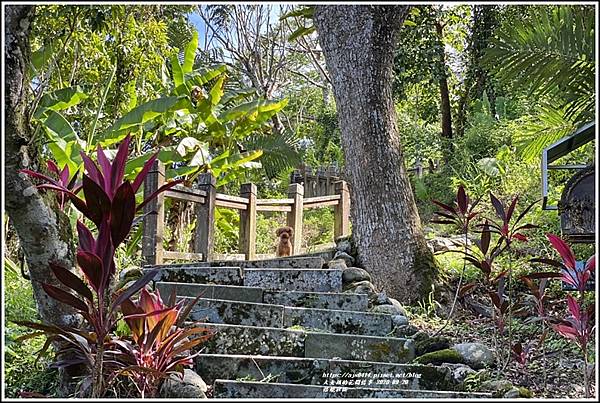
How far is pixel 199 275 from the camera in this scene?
10.3 feet

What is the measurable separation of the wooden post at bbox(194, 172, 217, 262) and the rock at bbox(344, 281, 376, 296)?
1691mm

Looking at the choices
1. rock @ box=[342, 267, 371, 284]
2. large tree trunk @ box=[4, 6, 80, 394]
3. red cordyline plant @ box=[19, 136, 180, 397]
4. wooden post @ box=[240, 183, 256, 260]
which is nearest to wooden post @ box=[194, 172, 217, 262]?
wooden post @ box=[240, 183, 256, 260]

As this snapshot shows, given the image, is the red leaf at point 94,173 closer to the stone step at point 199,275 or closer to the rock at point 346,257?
the stone step at point 199,275

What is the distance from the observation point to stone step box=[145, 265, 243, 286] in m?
3.08

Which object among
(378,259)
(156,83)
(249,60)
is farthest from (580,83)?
(249,60)

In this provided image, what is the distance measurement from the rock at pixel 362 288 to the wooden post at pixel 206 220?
1.69 meters

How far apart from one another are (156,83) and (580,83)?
184 inches

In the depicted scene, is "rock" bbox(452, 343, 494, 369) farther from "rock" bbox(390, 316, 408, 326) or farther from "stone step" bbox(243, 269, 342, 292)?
"stone step" bbox(243, 269, 342, 292)

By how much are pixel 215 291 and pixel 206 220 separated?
6.51ft

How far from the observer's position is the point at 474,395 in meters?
2.00

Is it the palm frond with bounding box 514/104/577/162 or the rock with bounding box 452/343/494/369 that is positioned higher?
the palm frond with bounding box 514/104/577/162

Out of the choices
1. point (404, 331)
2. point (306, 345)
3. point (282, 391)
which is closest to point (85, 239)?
point (282, 391)

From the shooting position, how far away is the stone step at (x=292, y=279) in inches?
132

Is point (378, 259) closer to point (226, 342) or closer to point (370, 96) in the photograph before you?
point (370, 96)
